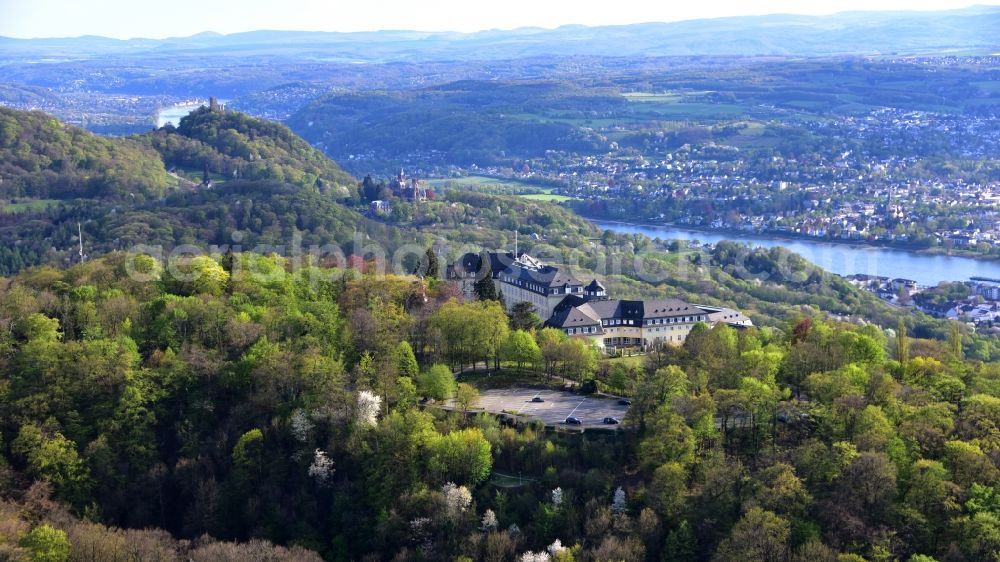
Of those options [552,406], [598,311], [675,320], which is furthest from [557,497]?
[675,320]

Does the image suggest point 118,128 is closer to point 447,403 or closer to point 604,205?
point 604,205

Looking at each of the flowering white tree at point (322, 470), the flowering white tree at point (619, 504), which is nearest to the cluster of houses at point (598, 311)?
the flowering white tree at point (619, 504)

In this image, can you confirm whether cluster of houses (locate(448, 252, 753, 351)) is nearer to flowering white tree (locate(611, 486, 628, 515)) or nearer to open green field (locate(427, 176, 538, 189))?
flowering white tree (locate(611, 486, 628, 515))

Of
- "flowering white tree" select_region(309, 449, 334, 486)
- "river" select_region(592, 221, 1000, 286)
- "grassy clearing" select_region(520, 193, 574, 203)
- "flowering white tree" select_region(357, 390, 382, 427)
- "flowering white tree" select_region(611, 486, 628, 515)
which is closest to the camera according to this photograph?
"flowering white tree" select_region(611, 486, 628, 515)

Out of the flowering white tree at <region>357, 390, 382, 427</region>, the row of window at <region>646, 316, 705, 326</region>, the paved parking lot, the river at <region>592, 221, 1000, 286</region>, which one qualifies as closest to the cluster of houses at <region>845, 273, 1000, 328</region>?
the river at <region>592, 221, 1000, 286</region>

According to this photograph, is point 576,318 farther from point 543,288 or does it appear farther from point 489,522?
point 489,522

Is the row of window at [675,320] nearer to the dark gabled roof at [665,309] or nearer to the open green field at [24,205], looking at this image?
the dark gabled roof at [665,309]
